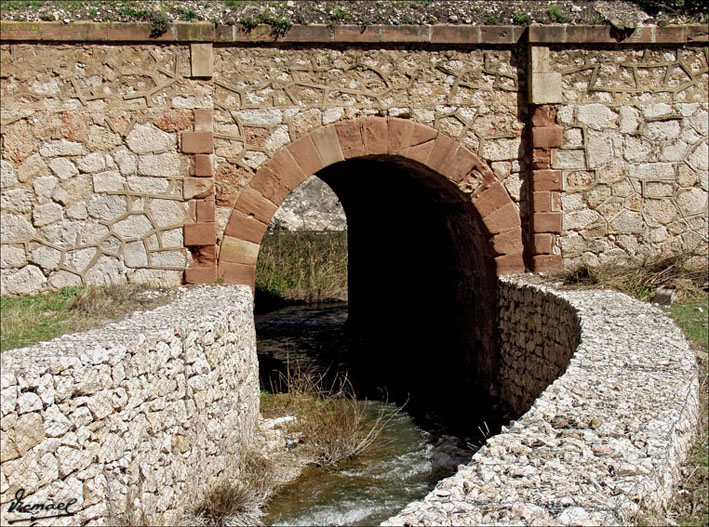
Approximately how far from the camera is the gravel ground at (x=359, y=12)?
698cm

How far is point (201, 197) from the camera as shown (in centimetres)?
696

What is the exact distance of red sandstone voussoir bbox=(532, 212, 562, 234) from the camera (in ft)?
24.3

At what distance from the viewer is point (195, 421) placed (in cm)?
508

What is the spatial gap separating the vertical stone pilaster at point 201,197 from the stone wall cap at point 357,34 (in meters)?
0.74

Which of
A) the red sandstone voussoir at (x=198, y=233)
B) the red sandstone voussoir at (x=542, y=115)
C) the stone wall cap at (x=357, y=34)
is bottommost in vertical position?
the red sandstone voussoir at (x=198, y=233)

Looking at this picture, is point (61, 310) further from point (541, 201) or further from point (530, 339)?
point (541, 201)

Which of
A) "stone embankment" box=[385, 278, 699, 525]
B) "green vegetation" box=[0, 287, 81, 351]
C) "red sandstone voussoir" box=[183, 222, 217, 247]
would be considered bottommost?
"stone embankment" box=[385, 278, 699, 525]

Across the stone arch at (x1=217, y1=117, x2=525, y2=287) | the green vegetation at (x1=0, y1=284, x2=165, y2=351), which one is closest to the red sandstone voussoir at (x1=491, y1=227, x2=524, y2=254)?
the stone arch at (x1=217, y1=117, x2=525, y2=287)

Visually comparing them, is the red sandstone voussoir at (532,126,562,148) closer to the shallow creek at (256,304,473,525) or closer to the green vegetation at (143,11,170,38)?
the shallow creek at (256,304,473,525)

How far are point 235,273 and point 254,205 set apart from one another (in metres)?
0.63

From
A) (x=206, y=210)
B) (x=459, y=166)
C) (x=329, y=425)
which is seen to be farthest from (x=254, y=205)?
(x=329, y=425)

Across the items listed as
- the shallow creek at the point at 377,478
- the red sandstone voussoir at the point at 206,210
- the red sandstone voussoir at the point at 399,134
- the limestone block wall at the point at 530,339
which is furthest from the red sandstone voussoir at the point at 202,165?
the limestone block wall at the point at 530,339

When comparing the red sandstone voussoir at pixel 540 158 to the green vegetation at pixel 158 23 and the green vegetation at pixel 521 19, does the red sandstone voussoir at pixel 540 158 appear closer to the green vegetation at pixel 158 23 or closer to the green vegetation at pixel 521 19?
the green vegetation at pixel 521 19

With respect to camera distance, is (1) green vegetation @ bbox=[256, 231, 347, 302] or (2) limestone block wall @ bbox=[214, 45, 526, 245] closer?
(2) limestone block wall @ bbox=[214, 45, 526, 245]
